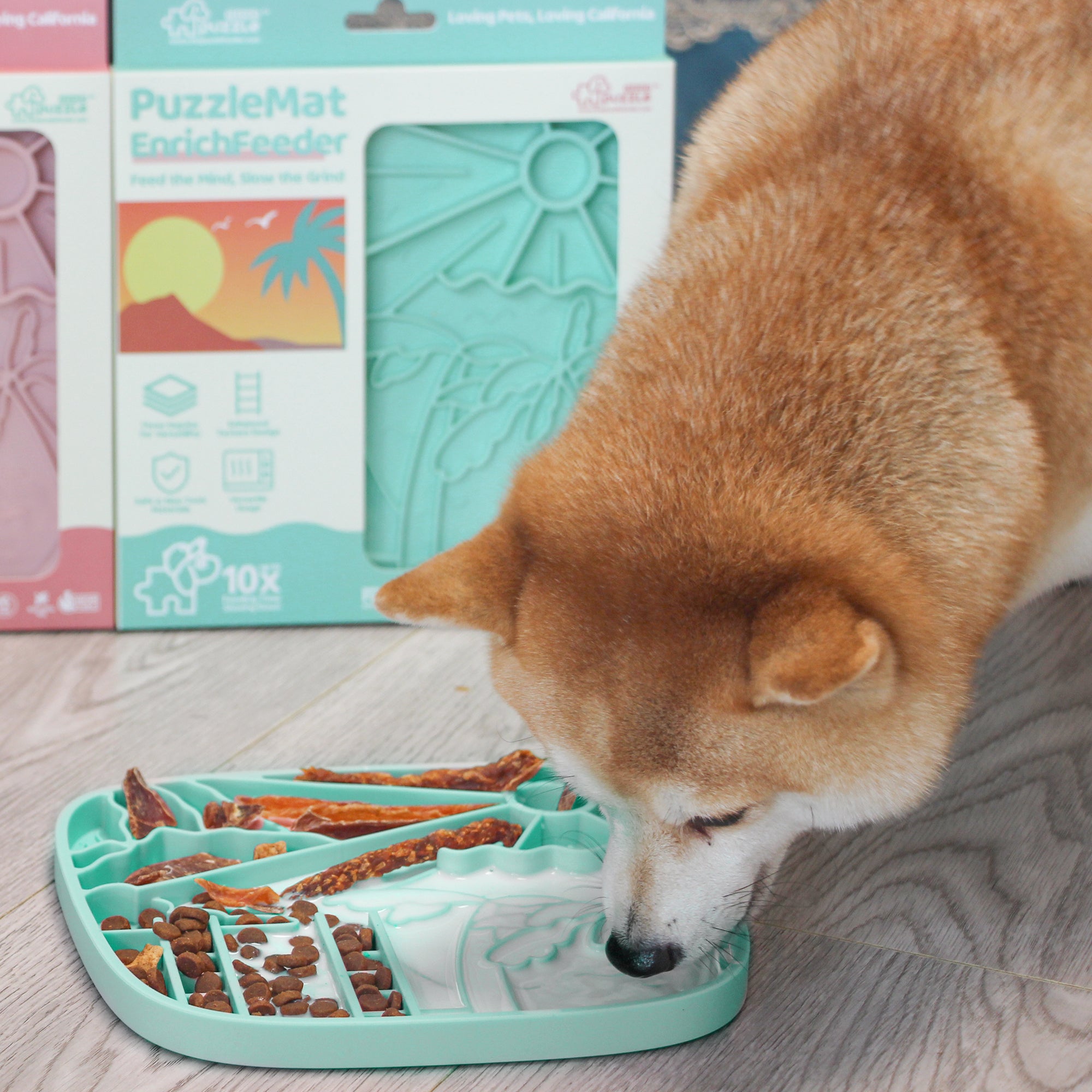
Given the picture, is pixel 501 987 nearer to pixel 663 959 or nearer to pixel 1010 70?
pixel 663 959

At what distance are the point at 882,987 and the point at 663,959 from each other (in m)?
0.27

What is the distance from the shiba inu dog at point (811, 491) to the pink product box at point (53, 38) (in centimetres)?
136

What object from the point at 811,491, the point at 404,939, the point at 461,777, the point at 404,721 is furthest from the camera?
the point at 404,721

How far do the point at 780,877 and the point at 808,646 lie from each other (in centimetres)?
60

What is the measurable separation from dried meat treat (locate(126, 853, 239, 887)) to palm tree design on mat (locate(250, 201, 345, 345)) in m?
1.17

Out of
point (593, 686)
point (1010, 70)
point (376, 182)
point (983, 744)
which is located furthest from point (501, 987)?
point (376, 182)

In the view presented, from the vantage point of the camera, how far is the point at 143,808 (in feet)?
5.14

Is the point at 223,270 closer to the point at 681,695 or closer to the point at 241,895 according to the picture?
the point at 241,895

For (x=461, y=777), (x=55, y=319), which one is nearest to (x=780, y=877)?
(x=461, y=777)

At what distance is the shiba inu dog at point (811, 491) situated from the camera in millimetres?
1142

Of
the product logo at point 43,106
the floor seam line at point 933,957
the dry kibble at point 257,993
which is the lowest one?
the floor seam line at point 933,957

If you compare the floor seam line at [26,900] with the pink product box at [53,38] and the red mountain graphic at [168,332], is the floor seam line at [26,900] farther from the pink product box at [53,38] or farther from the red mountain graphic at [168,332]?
the pink product box at [53,38]

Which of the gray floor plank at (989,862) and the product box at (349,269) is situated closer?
the gray floor plank at (989,862)

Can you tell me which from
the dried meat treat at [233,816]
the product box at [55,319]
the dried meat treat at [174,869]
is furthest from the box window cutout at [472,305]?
the dried meat treat at [174,869]
